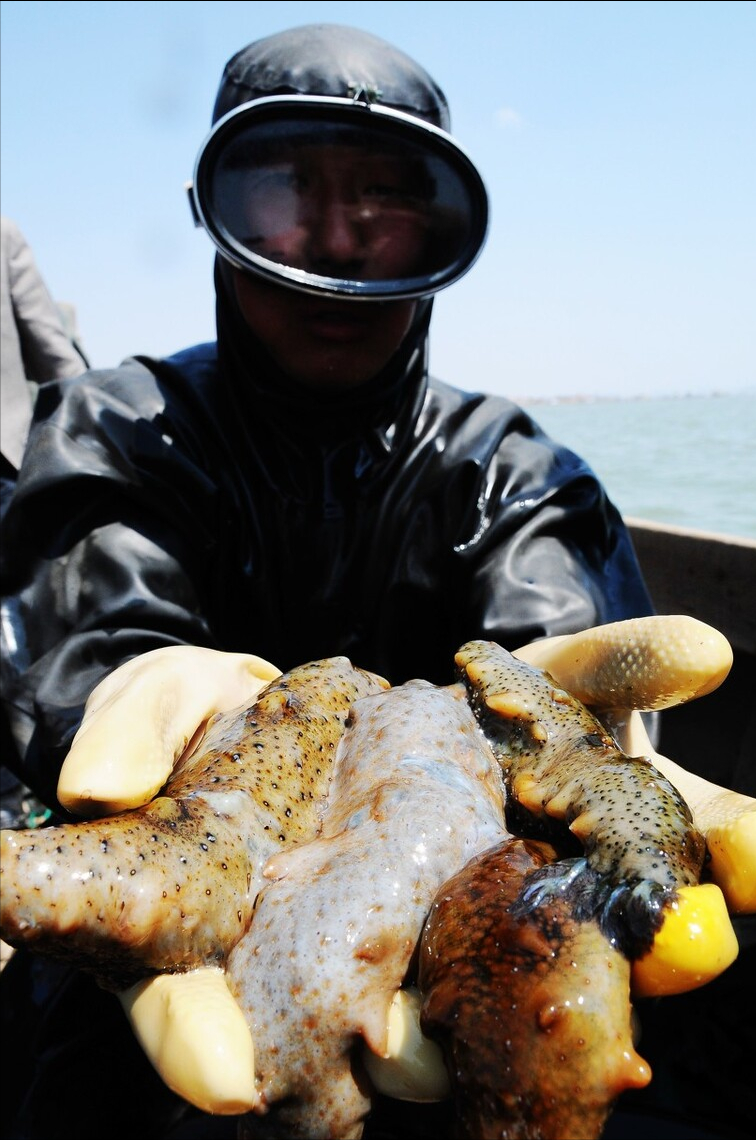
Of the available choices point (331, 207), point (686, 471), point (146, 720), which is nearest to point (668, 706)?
point (146, 720)

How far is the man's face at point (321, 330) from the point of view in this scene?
2.37 meters

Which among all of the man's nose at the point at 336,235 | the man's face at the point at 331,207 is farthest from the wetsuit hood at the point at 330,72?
the man's nose at the point at 336,235

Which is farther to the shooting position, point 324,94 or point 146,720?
point 324,94

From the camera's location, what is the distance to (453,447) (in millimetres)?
2555

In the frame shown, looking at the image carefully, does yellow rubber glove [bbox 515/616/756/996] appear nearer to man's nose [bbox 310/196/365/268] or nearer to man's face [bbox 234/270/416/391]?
man's face [bbox 234/270/416/391]

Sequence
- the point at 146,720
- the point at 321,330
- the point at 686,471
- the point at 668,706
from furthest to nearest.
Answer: the point at 686,471
the point at 321,330
the point at 668,706
the point at 146,720

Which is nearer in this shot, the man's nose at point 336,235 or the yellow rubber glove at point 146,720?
the yellow rubber glove at point 146,720

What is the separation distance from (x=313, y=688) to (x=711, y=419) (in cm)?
2608

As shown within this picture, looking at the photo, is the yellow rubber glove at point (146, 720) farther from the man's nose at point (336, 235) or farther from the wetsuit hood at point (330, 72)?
the wetsuit hood at point (330, 72)

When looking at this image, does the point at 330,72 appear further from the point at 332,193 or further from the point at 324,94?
the point at 332,193

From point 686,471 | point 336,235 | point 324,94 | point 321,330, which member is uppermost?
point 324,94

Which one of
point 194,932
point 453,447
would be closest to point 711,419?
point 453,447

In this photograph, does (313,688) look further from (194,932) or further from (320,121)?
(320,121)

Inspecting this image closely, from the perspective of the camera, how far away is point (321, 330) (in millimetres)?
2369
